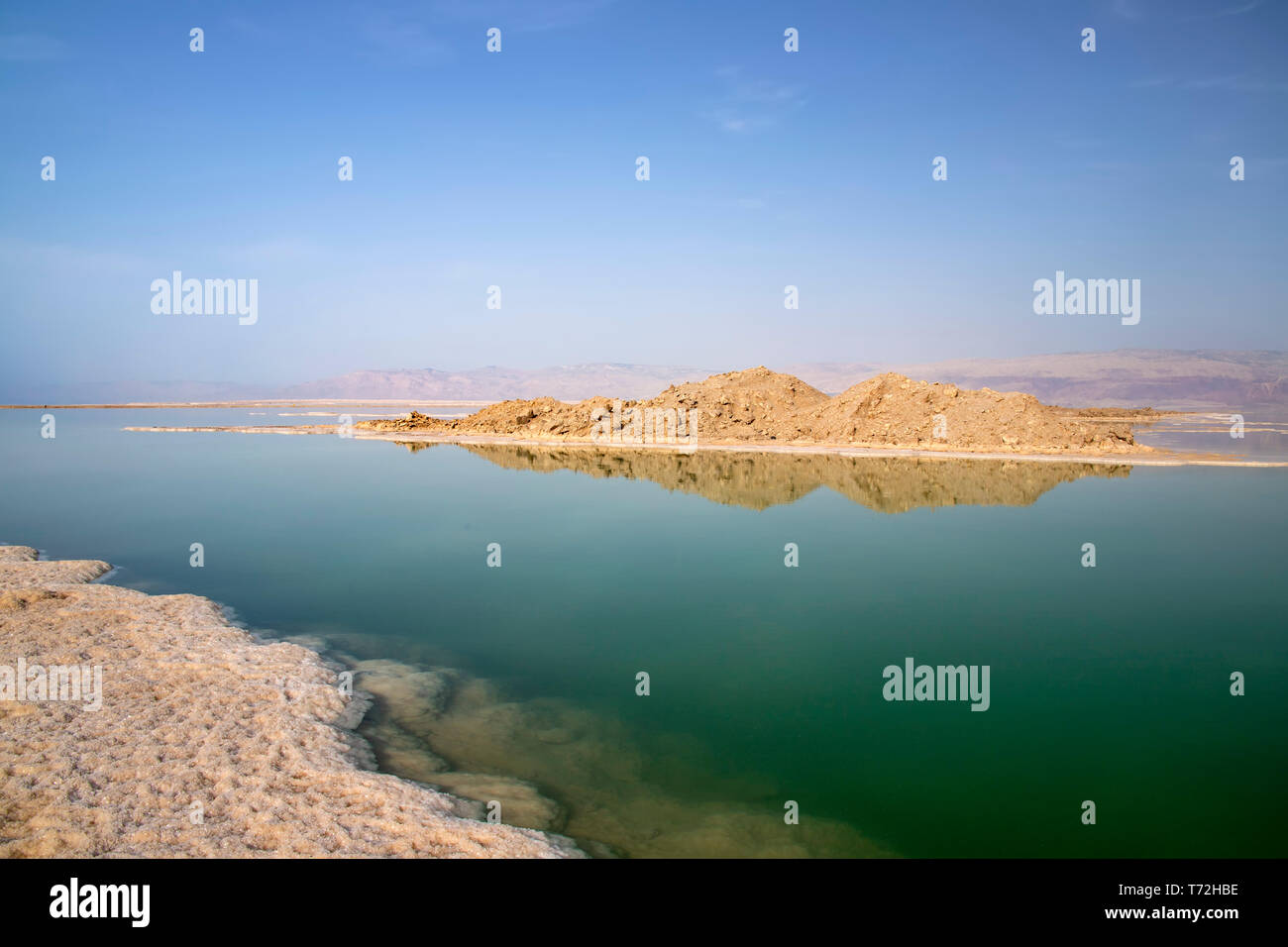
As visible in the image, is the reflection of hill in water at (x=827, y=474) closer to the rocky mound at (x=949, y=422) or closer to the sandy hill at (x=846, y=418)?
the rocky mound at (x=949, y=422)

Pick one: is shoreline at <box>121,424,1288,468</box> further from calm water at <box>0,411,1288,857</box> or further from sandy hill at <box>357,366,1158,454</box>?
calm water at <box>0,411,1288,857</box>

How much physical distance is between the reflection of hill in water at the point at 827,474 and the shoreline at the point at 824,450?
1.02 m

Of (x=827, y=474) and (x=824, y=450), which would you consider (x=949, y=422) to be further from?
(x=827, y=474)

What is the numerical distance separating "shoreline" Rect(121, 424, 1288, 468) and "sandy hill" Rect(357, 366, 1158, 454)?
659 millimetres

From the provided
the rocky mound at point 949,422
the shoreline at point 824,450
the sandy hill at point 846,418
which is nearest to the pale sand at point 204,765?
the shoreline at point 824,450

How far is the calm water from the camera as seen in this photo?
5039mm

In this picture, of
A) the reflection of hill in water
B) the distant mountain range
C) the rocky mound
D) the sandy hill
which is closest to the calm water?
the reflection of hill in water

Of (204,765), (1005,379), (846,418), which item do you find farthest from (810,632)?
(1005,379)

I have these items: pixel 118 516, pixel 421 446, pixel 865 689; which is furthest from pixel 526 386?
pixel 865 689

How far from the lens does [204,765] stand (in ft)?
17.5

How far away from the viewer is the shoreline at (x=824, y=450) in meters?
24.5

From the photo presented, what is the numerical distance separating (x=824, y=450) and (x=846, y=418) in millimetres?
3403
